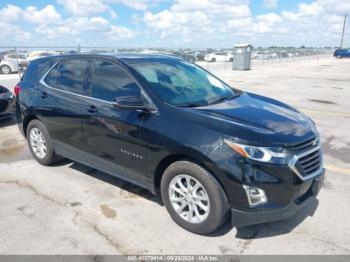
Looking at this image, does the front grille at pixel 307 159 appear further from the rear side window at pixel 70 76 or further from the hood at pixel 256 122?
the rear side window at pixel 70 76

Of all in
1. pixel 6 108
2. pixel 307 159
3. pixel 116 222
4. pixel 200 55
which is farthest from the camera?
pixel 200 55

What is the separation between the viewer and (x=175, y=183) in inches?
134

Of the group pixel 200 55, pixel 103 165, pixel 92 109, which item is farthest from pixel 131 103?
pixel 200 55

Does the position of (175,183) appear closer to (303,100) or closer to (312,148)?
(312,148)

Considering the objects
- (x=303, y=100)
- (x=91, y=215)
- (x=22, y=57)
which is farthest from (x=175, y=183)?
(x=22, y=57)

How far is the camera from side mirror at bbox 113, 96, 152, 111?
3.48 m

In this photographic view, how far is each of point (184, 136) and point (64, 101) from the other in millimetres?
2107

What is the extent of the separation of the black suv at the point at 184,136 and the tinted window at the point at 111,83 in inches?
0.5

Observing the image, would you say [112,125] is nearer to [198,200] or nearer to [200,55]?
[198,200]

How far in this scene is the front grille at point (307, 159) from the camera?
3.00 meters

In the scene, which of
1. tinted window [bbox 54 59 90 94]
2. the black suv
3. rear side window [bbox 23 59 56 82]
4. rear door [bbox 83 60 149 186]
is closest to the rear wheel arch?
the black suv

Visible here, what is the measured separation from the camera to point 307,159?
124 inches

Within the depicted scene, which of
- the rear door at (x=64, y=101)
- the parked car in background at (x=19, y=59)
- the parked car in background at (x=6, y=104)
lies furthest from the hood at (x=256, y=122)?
A: the parked car in background at (x=19, y=59)

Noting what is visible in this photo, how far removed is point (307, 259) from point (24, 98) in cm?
451
